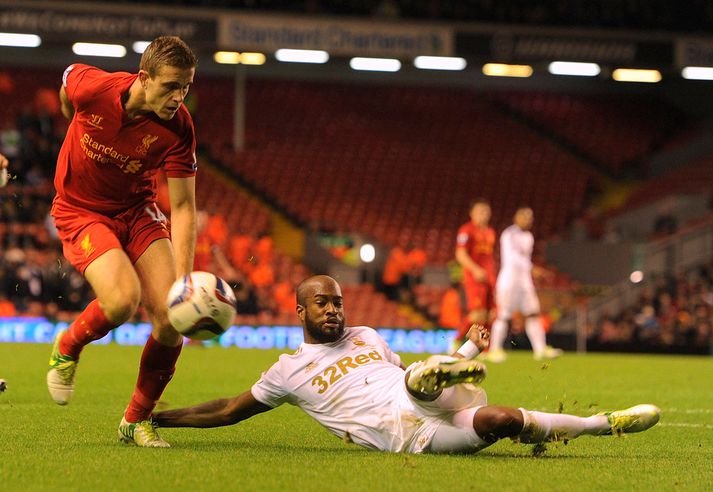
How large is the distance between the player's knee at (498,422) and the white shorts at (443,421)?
0.07 meters

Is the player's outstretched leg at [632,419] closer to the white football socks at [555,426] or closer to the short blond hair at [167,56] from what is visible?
the white football socks at [555,426]

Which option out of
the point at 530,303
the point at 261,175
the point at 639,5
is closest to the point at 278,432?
the point at 530,303

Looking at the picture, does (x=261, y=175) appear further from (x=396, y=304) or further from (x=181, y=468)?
(x=181, y=468)

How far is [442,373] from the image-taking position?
16.9 ft

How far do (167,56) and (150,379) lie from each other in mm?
1803

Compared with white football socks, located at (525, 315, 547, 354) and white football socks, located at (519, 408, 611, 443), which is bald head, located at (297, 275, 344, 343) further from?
white football socks, located at (525, 315, 547, 354)

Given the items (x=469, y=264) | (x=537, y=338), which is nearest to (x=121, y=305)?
(x=469, y=264)

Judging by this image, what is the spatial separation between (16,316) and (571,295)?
10181 mm

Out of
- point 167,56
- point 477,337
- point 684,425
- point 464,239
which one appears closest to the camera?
point 477,337

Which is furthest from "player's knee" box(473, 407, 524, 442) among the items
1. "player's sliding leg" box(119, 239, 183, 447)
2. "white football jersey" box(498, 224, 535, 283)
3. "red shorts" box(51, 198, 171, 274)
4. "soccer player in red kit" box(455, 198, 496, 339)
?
"white football jersey" box(498, 224, 535, 283)

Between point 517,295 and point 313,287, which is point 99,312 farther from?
point 517,295

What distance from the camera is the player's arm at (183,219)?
20.2 ft

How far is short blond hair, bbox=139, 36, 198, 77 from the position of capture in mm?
5680

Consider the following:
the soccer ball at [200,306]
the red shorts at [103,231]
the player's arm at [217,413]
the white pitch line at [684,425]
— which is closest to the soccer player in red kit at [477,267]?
the white pitch line at [684,425]
